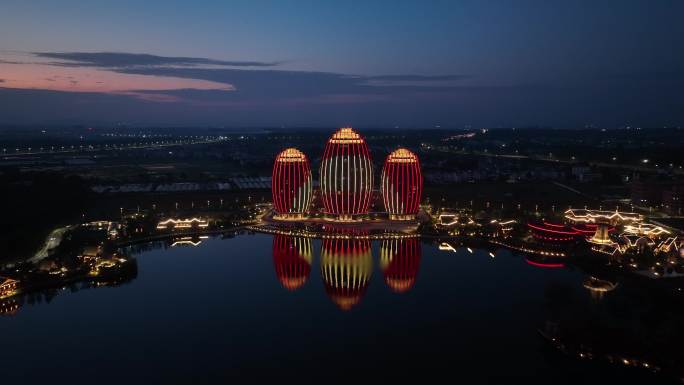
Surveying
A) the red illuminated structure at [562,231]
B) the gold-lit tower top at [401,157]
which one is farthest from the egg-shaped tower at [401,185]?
the red illuminated structure at [562,231]

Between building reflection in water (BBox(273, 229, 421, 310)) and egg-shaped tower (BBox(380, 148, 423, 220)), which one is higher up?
egg-shaped tower (BBox(380, 148, 423, 220))

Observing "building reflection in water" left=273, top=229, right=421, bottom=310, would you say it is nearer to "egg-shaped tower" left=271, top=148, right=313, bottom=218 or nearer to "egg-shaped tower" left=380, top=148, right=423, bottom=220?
"egg-shaped tower" left=271, top=148, right=313, bottom=218

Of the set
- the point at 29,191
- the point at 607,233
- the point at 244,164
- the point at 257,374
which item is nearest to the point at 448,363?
the point at 257,374

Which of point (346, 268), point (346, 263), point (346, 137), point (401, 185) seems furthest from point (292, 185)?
point (346, 268)

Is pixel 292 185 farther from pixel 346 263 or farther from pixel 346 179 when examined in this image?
pixel 346 263

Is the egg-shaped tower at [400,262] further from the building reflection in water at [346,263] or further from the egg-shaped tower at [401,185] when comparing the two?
the egg-shaped tower at [401,185]

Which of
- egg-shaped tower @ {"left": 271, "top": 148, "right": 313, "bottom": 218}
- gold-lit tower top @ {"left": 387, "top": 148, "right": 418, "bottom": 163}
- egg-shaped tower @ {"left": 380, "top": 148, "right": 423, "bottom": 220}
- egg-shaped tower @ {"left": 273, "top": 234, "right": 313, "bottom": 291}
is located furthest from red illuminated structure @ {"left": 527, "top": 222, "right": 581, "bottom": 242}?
egg-shaped tower @ {"left": 271, "top": 148, "right": 313, "bottom": 218}
